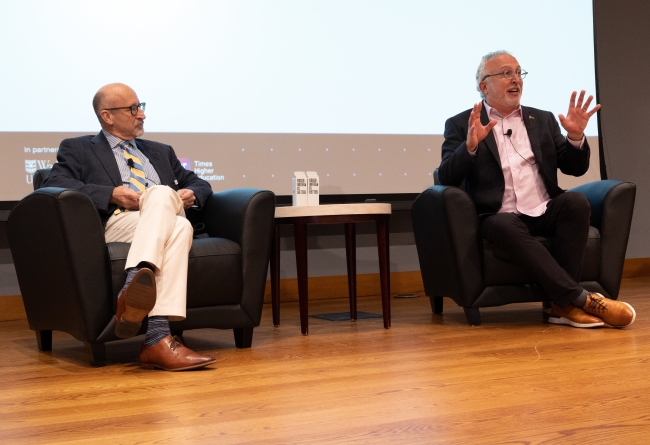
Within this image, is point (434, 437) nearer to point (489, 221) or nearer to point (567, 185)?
point (489, 221)

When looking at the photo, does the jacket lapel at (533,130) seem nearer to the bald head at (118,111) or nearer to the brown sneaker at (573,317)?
the brown sneaker at (573,317)

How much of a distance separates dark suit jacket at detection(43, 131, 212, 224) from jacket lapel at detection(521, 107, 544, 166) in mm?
1413

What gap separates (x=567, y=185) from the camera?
4703 millimetres

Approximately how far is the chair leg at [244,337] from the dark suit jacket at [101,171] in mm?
521

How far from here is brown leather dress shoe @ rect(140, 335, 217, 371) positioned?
2447mm

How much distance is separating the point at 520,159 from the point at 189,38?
5.63ft

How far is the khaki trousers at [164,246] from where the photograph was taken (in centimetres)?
248

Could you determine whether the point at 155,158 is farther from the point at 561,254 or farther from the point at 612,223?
the point at 612,223

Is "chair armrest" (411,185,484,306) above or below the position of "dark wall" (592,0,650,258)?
below

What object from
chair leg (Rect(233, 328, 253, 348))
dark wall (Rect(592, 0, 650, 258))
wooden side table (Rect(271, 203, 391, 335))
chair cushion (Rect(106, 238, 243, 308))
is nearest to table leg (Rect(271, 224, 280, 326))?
wooden side table (Rect(271, 203, 391, 335))

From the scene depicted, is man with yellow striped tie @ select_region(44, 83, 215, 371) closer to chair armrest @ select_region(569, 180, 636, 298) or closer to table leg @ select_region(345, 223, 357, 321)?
table leg @ select_region(345, 223, 357, 321)

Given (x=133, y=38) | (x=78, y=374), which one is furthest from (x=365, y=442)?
(x=133, y=38)

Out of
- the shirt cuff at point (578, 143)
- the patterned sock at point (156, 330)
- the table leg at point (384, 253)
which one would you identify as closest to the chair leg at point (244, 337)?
the patterned sock at point (156, 330)

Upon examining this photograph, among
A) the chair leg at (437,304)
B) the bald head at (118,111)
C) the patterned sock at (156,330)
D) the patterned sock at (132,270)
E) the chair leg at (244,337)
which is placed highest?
the bald head at (118,111)
